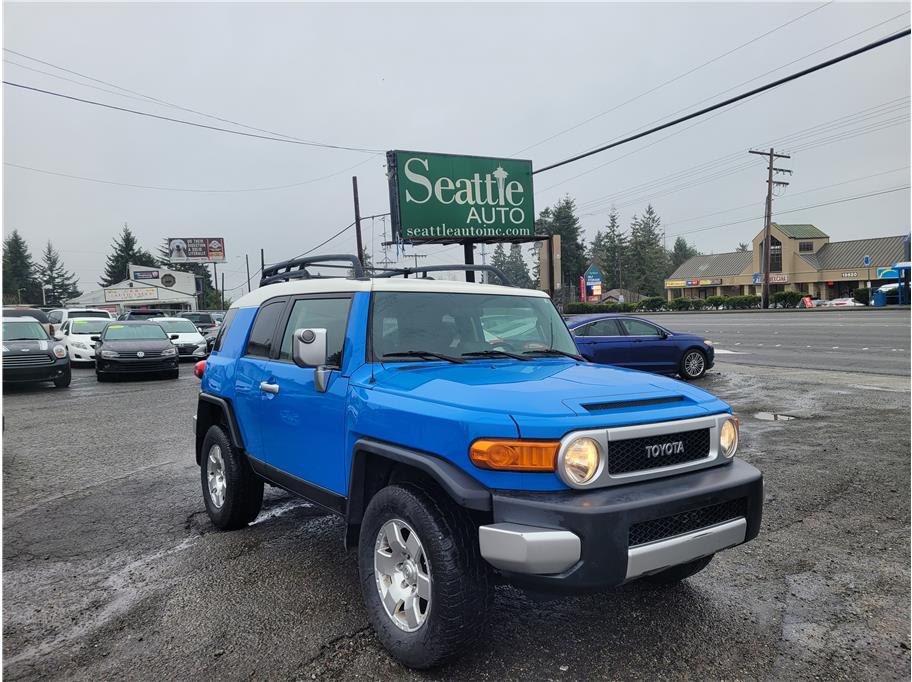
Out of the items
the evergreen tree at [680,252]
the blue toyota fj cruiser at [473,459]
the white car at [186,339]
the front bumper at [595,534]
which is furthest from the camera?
the evergreen tree at [680,252]

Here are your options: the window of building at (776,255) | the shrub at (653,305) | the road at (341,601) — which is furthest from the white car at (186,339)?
the window of building at (776,255)

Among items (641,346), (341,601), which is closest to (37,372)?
(341,601)

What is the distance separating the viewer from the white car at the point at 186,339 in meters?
19.9

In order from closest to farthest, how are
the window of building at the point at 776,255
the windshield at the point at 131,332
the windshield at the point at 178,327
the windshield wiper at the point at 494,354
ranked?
the windshield wiper at the point at 494,354, the windshield at the point at 131,332, the windshield at the point at 178,327, the window of building at the point at 776,255

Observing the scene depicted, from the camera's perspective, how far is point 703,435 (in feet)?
10.1

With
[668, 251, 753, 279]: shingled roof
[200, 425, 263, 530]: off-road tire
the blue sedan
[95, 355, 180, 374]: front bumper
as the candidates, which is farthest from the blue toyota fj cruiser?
[668, 251, 753, 279]: shingled roof

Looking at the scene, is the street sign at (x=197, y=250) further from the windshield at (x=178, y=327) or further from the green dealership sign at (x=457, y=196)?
the green dealership sign at (x=457, y=196)

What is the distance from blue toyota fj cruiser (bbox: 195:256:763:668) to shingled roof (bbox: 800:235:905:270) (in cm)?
7140

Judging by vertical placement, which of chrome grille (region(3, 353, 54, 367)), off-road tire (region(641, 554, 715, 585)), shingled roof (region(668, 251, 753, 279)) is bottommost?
off-road tire (region(641, 554, 715, 585))

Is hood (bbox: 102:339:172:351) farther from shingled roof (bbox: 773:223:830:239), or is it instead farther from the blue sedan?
shingled roof (bbox: 773:223:830:239)

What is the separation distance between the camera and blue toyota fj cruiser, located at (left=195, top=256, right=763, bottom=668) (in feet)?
8.59

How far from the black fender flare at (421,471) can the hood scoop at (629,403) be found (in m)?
0.63

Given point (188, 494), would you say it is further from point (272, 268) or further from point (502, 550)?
point (502, 550)

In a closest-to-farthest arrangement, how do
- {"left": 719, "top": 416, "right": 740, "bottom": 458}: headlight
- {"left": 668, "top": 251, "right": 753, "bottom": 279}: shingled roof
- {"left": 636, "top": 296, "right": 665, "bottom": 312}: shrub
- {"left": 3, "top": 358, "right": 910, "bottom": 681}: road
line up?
{"left": 3, "top": 358, "right": 910, "bottom": 681}: road, {"left": 719, "top": 416, "right": 740, "bottom": 458}: headlight, {"left": 636, "top": 296, "right": 665, "bottom": 312}: shrub, {"left": 668, "top": 251, "right": 753, "bottom": 279}: shingled roof
